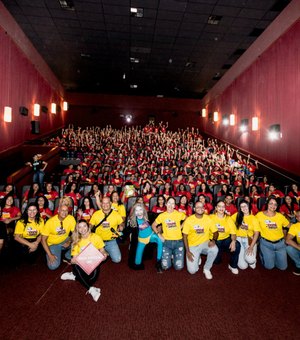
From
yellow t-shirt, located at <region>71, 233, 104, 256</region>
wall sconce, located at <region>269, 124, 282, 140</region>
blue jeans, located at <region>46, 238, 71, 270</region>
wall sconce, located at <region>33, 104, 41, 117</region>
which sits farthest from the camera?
wall sconce, located at <region>33, 104, 41, 117</region>

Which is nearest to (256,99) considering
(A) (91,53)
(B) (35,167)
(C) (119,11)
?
(C) (119,11)

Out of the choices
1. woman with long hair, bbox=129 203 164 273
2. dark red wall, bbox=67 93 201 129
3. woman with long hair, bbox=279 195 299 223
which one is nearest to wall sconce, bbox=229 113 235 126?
dark red wall, bbox=67 93 201 129

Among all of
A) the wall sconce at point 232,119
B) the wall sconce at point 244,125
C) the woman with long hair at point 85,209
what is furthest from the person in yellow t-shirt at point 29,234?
the wall sconce at point 232,119

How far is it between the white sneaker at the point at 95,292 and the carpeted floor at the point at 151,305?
0.18 feet

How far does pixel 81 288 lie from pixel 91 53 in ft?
34.4

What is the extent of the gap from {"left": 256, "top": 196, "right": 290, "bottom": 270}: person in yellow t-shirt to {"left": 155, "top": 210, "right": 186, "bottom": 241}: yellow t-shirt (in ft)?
4.34

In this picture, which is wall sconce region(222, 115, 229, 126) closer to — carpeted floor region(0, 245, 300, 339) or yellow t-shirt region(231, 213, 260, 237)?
yellow t-shirt region(231, 213, 260, 237)

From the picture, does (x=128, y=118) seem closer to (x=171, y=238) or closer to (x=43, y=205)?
(x=43, y=205)

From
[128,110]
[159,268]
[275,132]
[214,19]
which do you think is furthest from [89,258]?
[128,110]

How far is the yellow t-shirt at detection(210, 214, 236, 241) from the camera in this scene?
13.1 ft

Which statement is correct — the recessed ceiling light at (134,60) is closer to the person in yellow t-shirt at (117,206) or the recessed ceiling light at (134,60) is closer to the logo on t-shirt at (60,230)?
the person in yellow t-shirt at (117,206)

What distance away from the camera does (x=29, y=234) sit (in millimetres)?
3967

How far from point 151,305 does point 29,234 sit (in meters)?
2.23

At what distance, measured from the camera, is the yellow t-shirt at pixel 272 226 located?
396 cm
